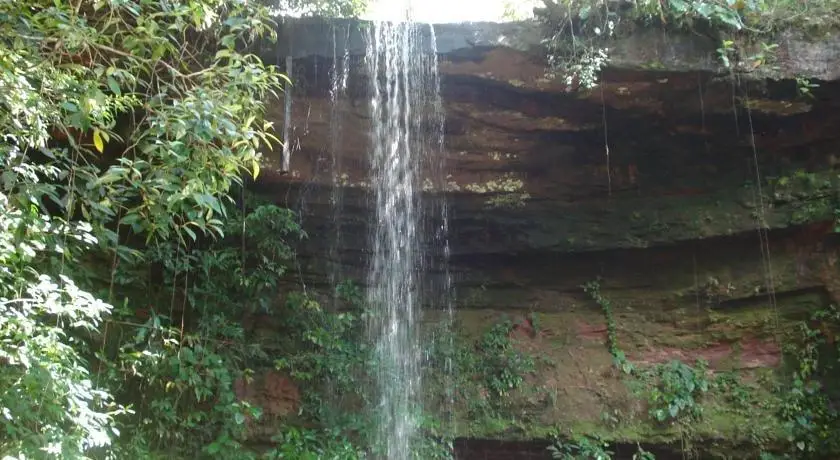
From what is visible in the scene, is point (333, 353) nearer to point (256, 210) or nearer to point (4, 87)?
point (256, 210)

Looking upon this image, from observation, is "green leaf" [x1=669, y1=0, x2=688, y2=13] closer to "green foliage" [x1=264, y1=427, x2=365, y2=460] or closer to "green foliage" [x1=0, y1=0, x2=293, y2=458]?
"green foliage" [x1=0, y1=0, x2=293, y2=458]

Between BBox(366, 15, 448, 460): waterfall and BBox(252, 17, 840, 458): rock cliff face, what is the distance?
0.19 m

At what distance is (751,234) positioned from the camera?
7367mm

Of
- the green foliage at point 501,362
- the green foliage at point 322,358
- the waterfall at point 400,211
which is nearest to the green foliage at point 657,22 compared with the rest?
the waterfall at point 400,211

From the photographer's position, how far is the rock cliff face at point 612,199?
6723 mm

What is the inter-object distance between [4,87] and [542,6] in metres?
5.17

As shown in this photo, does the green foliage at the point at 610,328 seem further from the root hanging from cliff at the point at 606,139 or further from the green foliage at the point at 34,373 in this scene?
the green foliage at the point at 34,373

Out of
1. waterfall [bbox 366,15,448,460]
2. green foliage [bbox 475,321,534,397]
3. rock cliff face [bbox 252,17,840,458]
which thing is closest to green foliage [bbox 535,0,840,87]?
rock cliff face [bbox 252,17,840,458]

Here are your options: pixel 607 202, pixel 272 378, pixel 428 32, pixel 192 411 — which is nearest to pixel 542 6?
pixel 428 32

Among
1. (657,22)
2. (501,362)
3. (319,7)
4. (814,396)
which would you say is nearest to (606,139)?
(657,22)

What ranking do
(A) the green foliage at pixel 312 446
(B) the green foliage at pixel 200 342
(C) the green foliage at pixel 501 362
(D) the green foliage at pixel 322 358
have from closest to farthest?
(B) the green foliage at pixel 200 342 < (A) the green foliage at pixel 312 446 < (D) the green foliage at pixel 322 358 < (C) the green foliage at pixel 501 362

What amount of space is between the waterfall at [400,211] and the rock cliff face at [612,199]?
0.62ft

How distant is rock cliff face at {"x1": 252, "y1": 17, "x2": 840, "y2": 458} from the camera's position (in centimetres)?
672

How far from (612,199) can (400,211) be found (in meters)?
2.63
